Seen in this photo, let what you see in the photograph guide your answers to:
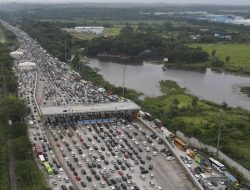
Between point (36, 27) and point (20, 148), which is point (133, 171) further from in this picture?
point (36, 27)

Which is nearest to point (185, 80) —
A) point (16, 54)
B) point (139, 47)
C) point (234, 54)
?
point (234, 54)

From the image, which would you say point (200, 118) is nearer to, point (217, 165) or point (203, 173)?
point (217, 165)

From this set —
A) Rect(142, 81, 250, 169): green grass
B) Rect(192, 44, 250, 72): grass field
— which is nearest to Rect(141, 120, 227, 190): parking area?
Rect(142, 81, 250, 169): green grass

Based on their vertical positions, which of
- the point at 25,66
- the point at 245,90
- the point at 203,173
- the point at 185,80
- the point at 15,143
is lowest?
the point at 185,80

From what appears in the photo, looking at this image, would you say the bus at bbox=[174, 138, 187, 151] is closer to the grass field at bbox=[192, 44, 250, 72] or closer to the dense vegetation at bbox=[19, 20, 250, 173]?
the dense vegetation at bbox=[19, 20, 250, 173]

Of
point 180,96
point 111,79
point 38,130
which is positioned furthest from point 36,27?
point 38,130

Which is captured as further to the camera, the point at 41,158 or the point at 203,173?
the point at 41,158
